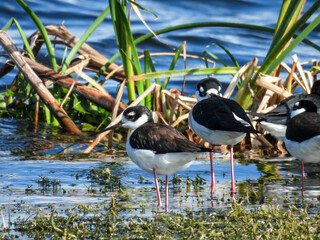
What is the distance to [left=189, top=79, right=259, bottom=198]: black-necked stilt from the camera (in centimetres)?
653

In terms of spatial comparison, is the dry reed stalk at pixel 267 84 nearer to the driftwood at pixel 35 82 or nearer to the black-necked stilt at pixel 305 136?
the black-necked stilt at pixel 305 136

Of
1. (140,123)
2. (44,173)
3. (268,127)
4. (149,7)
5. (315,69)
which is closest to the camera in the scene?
(140,123)

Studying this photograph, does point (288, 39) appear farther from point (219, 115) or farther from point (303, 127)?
point (219, 115)

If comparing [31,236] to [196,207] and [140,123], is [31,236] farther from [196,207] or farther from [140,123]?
[140,123]

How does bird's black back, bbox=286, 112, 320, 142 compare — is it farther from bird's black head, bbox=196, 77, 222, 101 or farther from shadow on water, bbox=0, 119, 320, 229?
bird's black head, bbox=196, 77, 222, 101

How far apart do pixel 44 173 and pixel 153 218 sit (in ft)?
7.83

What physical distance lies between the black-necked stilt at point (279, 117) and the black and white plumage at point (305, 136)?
897 millimetres

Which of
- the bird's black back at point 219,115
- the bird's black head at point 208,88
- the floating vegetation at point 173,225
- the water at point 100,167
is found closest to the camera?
the floating vegetation at point 173,225

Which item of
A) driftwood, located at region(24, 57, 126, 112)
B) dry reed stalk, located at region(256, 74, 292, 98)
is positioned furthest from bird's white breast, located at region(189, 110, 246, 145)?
driftwood, located at region(24, 57, 126, 112)

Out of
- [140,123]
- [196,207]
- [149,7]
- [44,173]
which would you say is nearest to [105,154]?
[44,173]

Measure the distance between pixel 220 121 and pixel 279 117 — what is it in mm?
1731

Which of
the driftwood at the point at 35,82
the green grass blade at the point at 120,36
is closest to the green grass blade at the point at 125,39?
the green grass blade at the point at 120,36

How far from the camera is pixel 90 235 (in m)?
4.85

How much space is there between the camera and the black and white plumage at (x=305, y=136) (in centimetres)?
663
